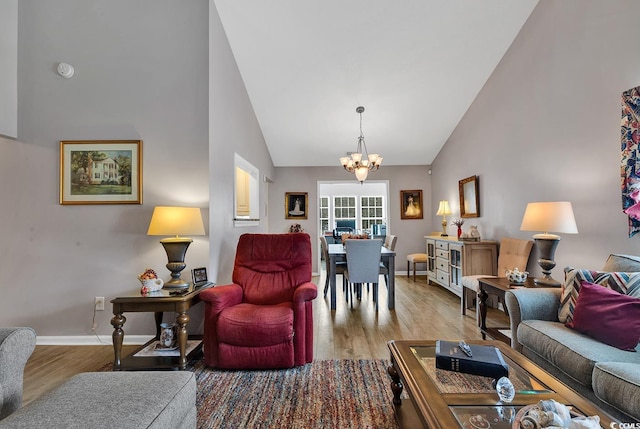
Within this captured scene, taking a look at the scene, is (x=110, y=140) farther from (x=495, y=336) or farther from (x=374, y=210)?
(x=374, y=210)

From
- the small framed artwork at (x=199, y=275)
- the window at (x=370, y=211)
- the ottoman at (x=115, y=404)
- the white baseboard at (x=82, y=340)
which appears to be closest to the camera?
the ottoman at (x=115, y=404)

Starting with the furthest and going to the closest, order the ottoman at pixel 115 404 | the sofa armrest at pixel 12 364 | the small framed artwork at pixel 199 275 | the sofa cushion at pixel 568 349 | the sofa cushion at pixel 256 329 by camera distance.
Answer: the small framed artwork at pixel 199 275
the sofa cushion at pixel 256 329
the sofa cushion at pixel 568 349
the sofa armrest at pixel 12 364
the ottoman at pixel 115 404

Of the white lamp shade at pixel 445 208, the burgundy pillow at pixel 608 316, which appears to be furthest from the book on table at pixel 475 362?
the white lamp shade at pixel 445 208

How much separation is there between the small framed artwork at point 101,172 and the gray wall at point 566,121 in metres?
4.03

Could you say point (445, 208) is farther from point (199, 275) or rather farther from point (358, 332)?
point (199, 275)

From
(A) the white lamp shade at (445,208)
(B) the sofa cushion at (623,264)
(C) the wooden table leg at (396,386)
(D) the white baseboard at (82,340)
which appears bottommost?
(D) the white baseboard at (82,340)

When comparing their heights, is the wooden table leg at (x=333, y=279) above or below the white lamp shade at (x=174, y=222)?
below

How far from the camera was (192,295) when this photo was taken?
7.93ft

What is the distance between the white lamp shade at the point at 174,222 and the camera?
2.48 metres

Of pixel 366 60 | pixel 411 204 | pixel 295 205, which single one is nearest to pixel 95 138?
pixel 366 60

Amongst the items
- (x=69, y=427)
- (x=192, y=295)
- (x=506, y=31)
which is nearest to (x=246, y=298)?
(x=192, y=295)

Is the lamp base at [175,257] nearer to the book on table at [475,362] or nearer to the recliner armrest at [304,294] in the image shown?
the recliner armrest at [304,294]

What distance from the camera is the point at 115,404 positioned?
3.63ft

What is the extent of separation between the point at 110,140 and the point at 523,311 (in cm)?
385
